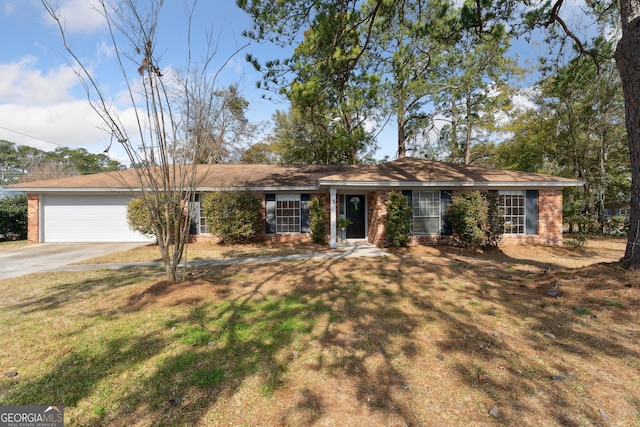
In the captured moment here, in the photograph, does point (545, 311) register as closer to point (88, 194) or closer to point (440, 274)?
point (440, 274)

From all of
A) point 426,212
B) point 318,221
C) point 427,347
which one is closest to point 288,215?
point 318,221

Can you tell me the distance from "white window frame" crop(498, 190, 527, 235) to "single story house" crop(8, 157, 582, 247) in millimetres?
33

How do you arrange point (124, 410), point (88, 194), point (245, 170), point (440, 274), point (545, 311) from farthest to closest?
1. point (245, 170)
2. point (88, 194)
3. point (440, 274)
4. point (545, 311)
5. point (124, 410)

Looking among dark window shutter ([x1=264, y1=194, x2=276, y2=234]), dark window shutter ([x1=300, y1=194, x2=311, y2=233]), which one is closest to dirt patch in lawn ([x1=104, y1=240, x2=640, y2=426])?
dark window shutter ([x1=264, y1=194, x2=276, y2=234])

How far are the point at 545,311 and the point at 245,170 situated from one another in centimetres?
1378

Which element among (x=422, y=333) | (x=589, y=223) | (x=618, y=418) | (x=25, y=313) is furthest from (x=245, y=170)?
(x=589, y=223)

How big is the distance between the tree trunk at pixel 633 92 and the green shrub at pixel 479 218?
15.1 feet

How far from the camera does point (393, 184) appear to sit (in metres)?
10.2

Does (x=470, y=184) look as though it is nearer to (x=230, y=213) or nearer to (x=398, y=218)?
(x=398, y=218)

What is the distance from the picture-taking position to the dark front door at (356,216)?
12180 mm

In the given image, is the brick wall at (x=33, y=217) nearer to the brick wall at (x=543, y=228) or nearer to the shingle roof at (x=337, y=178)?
the shingle roof at (x=337, y=178)

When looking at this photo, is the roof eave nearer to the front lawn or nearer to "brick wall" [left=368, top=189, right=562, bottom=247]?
"brick wall" [left=368, top=189, right=562, bottom=247]
